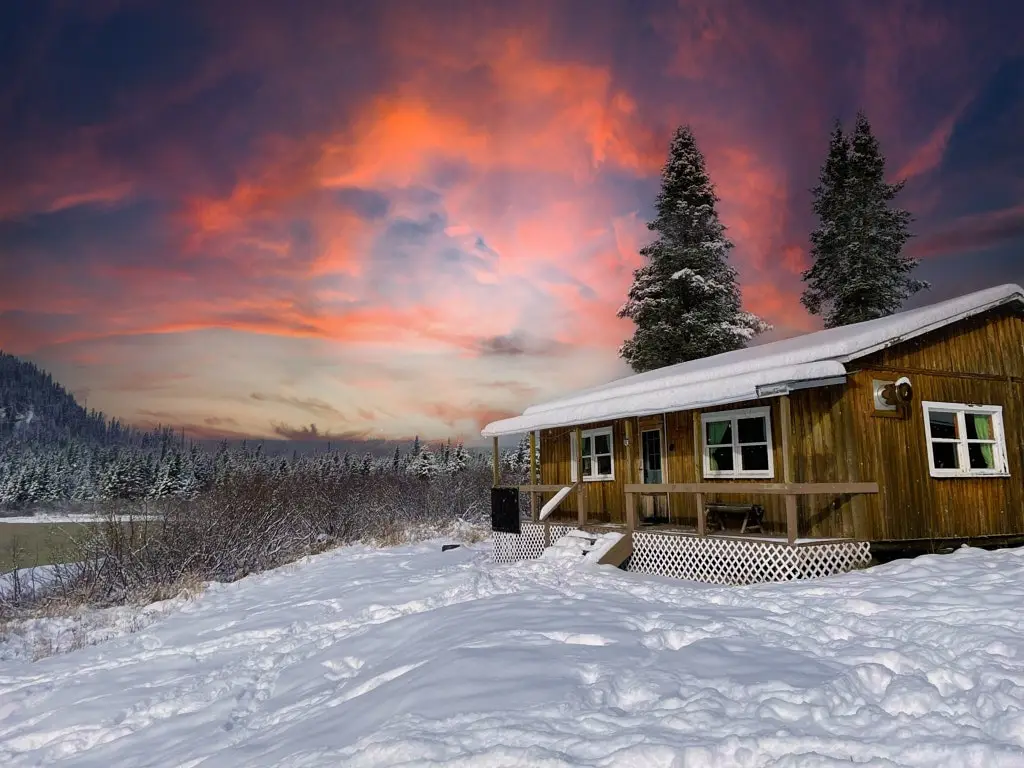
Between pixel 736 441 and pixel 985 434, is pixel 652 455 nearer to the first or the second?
pixel 736 441

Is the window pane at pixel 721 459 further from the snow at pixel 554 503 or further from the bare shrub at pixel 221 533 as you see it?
the bare shrub at pixel 221 533

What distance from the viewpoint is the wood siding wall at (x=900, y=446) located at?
9.73 meters

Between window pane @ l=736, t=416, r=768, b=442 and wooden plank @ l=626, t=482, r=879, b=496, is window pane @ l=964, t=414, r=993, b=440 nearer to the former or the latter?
wooden plank @ l=626, t=482, r=879, b=496

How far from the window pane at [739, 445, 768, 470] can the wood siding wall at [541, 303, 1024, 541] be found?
0.28m

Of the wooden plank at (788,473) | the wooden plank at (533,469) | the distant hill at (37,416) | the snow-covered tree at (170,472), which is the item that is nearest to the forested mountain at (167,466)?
the snow-covered tree at (170,472)

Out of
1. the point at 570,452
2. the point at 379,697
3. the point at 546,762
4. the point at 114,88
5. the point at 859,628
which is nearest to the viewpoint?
the point at 546,762

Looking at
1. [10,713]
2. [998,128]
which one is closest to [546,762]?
[10,713]

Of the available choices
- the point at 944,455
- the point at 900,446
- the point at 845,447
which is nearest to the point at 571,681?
the point at 845,447

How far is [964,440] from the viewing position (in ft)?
35.9

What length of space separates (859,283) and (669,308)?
664 cm

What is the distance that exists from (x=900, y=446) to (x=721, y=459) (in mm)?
2751

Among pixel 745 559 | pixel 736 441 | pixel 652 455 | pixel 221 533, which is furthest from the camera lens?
pixel 221 533

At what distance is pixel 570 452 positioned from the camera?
15633mm

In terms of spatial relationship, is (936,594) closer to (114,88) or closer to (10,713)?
(10,713)
